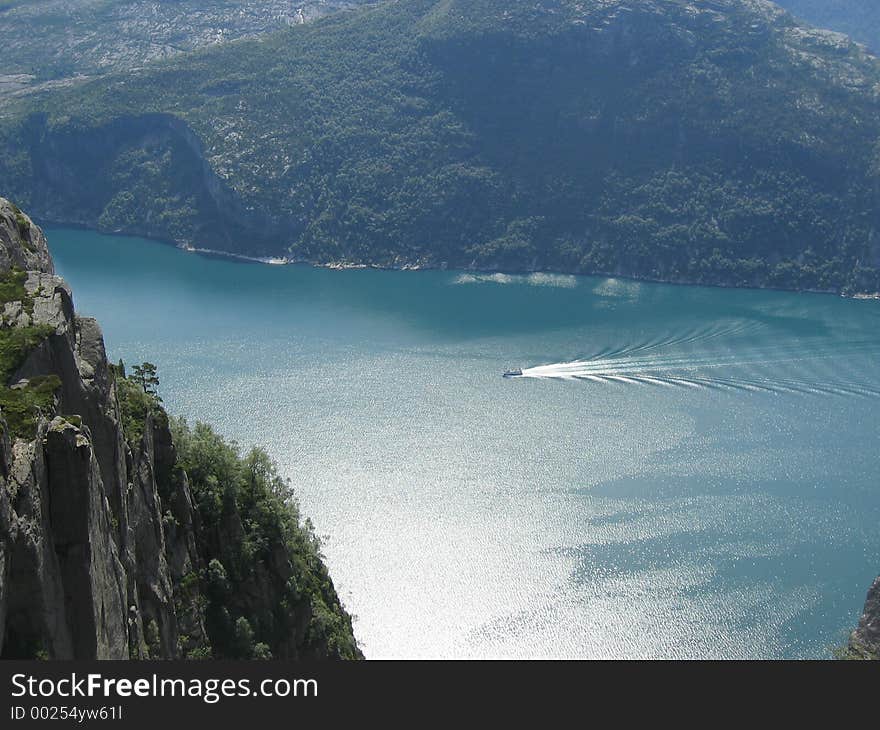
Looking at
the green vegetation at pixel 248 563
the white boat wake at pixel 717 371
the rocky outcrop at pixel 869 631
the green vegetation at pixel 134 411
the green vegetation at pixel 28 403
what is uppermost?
the green vegetation at pixel 28 403

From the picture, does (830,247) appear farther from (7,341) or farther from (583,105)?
(7,341)

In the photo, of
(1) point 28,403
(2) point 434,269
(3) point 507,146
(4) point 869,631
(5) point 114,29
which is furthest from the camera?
(5) point 114,29

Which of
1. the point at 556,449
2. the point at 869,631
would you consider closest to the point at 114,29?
the point at 556,449

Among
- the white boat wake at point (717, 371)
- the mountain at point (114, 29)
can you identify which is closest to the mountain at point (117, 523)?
the white boat wake at point (717, 371)

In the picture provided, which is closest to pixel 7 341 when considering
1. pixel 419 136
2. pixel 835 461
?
pixel 835 461

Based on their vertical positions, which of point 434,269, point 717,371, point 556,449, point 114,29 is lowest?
point 556,449

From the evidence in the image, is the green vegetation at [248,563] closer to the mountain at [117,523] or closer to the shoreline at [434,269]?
the mountain at [117,523]

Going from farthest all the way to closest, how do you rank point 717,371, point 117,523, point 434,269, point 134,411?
point 434,269 < point 717,371 < point 134,411 < point 117,523

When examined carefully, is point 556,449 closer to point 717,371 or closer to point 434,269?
point 717,371
